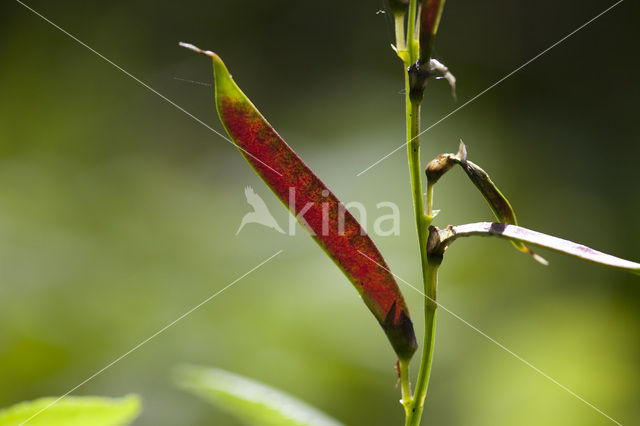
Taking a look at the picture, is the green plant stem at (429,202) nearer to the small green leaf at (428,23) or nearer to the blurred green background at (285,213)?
the small green leaf at (428,23)

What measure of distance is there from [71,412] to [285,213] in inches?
69.7

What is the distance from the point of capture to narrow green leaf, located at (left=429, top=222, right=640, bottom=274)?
0.38m

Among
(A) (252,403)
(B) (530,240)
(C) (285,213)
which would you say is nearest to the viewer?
(B) (530,240)

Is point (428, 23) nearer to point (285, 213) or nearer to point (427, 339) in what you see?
point (427, 339)

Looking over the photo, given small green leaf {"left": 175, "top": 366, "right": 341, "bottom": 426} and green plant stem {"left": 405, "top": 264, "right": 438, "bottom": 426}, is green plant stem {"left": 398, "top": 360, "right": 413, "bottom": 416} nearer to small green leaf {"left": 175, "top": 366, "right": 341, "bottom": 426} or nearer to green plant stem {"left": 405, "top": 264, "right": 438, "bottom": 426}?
green plant stem {"left": 405, "top": 264, "right": 438, "bottom": 426}

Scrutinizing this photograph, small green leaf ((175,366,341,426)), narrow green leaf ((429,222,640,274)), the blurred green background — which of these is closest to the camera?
narrow green leaf ((429,222,640,274))

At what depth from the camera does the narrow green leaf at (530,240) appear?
38 cm

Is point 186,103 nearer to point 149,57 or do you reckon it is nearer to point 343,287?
point 149,57

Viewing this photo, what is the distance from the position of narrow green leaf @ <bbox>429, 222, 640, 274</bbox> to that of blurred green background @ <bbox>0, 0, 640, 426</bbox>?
3.67 feet

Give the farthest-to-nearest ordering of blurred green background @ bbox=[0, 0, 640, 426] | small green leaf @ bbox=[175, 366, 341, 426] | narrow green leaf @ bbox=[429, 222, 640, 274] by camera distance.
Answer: blurred green background @ bbox=[0, 0, 640, 426]
small green leaf @ bbox=[175, 366, 341, 426]
narrow green leaf @ bbox=[429, 222, 640, 274]

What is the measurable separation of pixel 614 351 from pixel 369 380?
2.79 ft

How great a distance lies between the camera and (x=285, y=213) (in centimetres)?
221

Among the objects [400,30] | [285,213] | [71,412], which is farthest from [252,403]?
[285,213]

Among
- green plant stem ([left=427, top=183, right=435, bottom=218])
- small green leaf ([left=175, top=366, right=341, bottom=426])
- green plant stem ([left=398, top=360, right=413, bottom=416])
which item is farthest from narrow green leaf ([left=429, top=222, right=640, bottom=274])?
small green leaf ([left=175, top=366, right=341, bottom=426])
